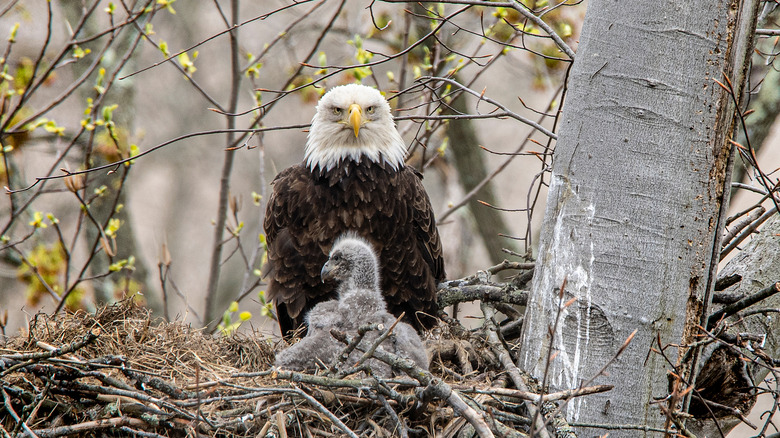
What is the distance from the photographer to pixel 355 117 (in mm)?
4250

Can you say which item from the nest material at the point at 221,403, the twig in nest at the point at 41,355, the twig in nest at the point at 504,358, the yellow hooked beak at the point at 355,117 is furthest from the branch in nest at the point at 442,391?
the yellow hooked beak at the point at 355,117

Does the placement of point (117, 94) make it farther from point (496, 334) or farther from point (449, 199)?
point (496, 334)

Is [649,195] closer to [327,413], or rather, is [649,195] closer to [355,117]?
[327,413]

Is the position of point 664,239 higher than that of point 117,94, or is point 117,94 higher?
point 117,94

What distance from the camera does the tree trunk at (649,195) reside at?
251cm

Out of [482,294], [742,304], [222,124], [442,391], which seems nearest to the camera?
[442,391]

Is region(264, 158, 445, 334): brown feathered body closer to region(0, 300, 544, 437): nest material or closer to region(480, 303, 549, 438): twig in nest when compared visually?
region(480, 303, 549, 438): twig in nest

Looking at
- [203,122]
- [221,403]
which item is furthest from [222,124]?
[221,403]

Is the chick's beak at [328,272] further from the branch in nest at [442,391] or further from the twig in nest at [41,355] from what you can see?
the twig in nest at [41,355]

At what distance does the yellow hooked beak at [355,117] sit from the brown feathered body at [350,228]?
0.21m

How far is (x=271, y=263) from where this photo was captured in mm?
4484

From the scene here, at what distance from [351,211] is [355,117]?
0.53 metres

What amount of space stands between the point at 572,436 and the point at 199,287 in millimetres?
14683

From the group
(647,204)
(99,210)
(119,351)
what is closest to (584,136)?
(647,204)
